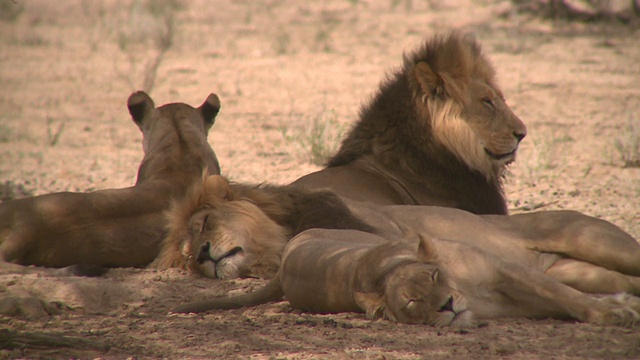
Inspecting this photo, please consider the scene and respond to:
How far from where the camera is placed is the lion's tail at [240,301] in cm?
412

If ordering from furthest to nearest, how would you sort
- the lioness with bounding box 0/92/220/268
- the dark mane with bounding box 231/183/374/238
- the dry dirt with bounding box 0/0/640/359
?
the lioness with bounding box 0/92/220/268 < the dark mane with bounding box 231/183/374/238 < the dry dirt with bounding box 0/0/640/359

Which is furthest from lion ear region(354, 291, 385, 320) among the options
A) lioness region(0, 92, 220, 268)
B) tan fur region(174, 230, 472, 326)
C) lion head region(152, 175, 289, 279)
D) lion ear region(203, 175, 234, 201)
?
lioness region(0, 92, 220, 268)

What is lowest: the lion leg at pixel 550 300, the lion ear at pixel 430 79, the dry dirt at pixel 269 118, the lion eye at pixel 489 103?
the dry dirt at pixel 269 118

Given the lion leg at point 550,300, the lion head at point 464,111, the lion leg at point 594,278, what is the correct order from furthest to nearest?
the lion head at point 464,111, the lion leg at point 594,278, the lion leg at point 550,300

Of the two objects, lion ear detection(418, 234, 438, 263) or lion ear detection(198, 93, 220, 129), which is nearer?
lion ear detection(418, 234, 438, 263)

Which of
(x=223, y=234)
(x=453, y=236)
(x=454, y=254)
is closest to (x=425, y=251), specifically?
(x=454, y=254)

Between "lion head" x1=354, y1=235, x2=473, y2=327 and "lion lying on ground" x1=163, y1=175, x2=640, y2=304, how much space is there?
965 millimetres

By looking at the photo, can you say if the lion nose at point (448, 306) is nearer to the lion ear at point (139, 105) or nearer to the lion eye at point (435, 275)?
the lion eye at point (435, 275)

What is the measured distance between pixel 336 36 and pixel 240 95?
15.6 ft

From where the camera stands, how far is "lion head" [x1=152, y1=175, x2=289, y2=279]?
4766mm

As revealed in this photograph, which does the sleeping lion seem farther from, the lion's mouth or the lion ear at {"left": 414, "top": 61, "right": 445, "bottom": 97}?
the lion ear at {"left": 414, "top": 61, "right": 445, "bottom": 97}

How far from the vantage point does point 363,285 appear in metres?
3.57

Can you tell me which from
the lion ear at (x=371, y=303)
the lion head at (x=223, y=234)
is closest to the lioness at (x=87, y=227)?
the lion head at (x=223, y=234)

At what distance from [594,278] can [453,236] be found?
0.66 meters
